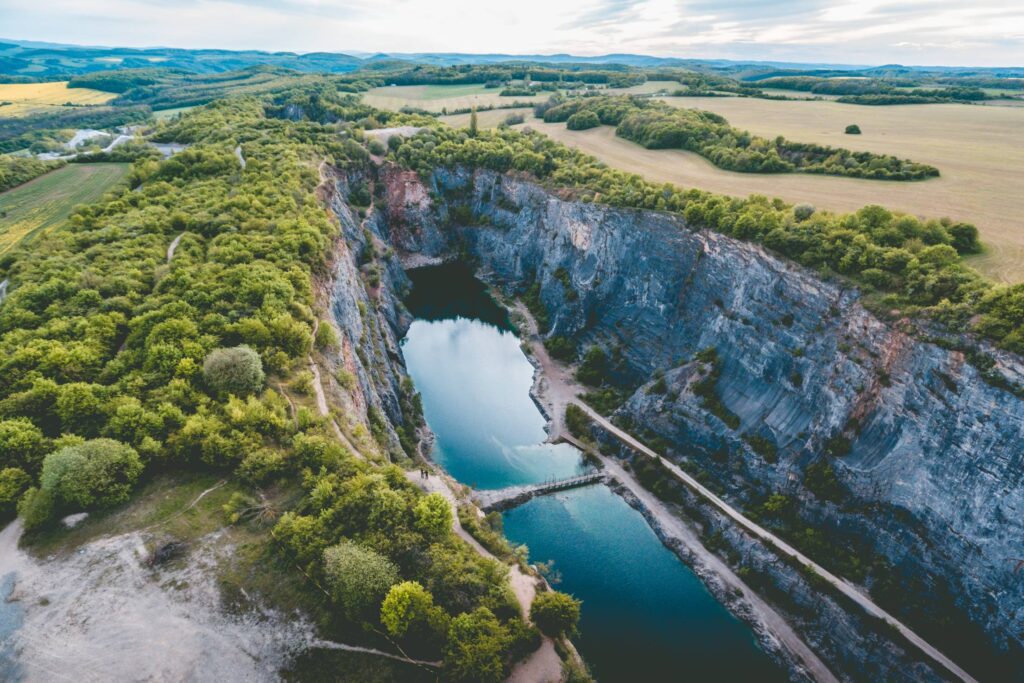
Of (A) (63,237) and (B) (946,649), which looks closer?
(B) (946,649)

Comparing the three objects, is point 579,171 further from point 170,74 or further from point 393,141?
point 170,74

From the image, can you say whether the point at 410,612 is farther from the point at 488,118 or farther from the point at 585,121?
the point at 488,118

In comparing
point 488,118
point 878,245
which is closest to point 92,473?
point 878,245

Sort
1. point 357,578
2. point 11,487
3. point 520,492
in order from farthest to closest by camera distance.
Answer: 1. point 520,492
2. point 11,487
3. point 357,578

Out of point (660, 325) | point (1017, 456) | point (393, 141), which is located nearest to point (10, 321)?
point (660, 325)

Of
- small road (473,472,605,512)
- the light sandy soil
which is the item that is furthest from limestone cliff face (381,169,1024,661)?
the light sandy soil
